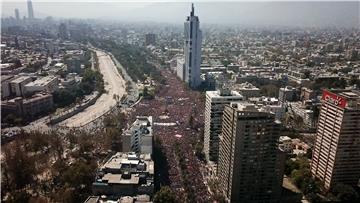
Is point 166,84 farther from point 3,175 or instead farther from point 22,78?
point 3,175

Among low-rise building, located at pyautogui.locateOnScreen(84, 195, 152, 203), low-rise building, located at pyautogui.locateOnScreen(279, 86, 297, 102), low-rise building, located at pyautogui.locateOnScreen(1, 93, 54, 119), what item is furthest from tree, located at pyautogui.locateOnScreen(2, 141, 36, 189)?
low-rise building, located at pyautogui.locateOnScreen(279, 86, 297, 102)

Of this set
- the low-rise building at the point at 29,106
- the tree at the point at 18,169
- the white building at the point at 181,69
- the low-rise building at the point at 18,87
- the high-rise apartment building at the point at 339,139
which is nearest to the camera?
the high-rise apartment building at the point at 339,139

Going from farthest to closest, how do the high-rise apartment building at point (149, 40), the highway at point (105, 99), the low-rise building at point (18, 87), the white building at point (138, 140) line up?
the high-rise apartment building at point (149, 40)
the low-rise building at point (18, 87)
the highway at point (105, 99)
the white building at point (138, 140)

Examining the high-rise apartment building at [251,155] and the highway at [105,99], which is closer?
the high-rise apartment building at [251,155]

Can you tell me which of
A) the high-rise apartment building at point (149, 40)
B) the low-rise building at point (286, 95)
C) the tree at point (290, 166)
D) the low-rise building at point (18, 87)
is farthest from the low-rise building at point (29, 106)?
the high-rise apartment building at point (149, 40)

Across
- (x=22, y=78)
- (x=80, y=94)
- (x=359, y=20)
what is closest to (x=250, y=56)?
(x=80, y=94)

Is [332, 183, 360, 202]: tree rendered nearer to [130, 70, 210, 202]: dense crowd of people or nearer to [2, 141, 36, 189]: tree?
[130, 70, 210, 202]: dense crowd of people

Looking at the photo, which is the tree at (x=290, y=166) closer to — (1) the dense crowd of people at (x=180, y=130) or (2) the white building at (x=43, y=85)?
(1) the dense crowd of people at (x=180, y=130)

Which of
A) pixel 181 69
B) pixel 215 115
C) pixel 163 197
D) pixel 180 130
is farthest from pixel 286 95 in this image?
pixel 163 197
